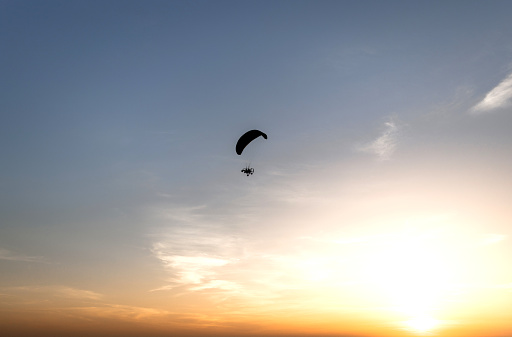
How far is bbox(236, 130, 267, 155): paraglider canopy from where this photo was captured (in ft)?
274

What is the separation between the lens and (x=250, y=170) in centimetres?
8256

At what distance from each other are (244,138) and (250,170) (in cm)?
705

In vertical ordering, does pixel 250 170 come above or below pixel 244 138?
below

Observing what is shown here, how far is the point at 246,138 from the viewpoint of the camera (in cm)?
8556

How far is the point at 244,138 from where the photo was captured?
85.7m

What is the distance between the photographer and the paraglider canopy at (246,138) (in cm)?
8364
